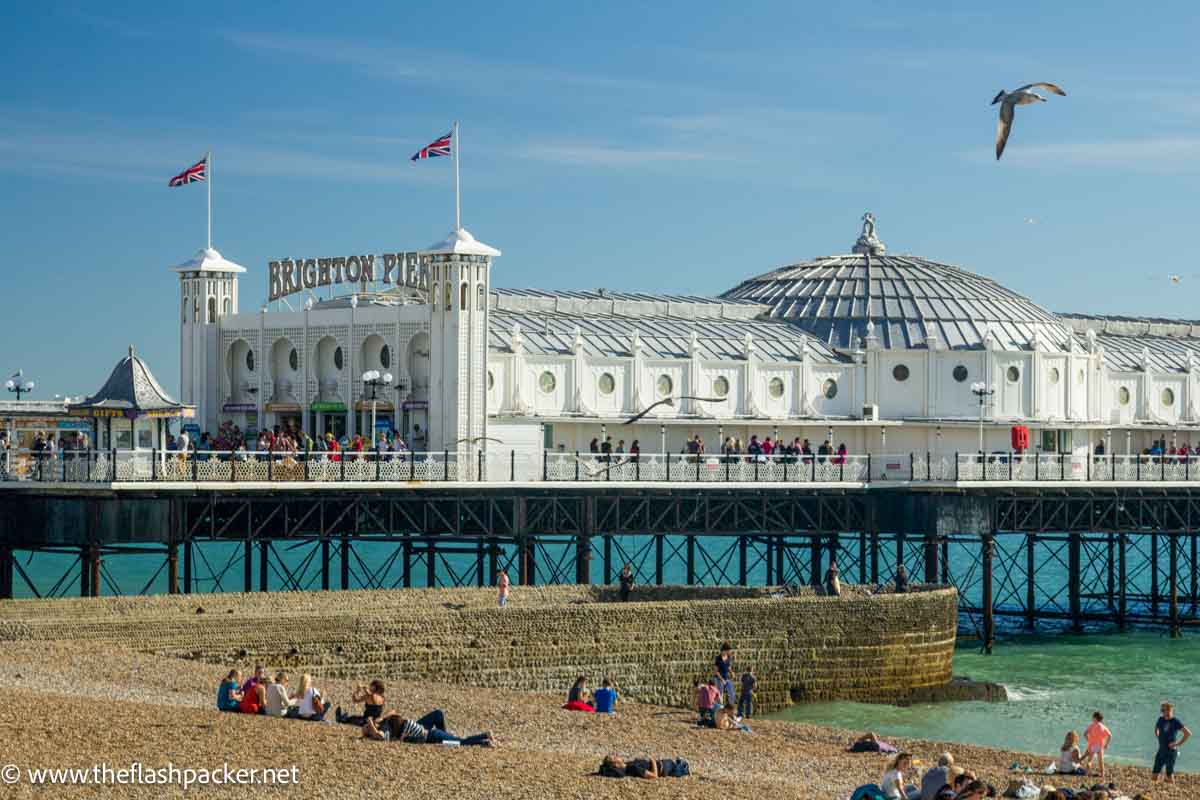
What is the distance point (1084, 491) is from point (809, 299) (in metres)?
14.4

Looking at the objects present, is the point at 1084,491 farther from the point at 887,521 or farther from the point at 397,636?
the point at 397,636

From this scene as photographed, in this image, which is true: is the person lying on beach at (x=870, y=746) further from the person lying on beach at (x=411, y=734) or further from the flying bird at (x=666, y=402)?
the flying bird at (x=666, y=402)

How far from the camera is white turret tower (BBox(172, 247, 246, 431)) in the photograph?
2606 inches

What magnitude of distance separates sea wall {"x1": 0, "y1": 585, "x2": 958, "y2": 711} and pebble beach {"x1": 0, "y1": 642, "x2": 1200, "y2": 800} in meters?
1.04

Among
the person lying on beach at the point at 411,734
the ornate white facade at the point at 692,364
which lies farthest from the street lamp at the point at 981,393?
the person lying on beach at the point at 411,734

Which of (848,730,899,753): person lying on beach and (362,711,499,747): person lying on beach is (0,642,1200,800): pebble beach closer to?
(362,711,499,747): person lying on beach

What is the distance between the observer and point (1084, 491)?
67.9 meters

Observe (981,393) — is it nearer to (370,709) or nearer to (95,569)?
(95,569)

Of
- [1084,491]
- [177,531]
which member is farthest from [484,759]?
[1084,491]

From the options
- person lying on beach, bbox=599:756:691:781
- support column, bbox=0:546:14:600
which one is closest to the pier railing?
support column, bbox=0:546:14:600

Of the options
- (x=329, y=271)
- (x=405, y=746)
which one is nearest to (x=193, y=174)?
(x=329, y=271)

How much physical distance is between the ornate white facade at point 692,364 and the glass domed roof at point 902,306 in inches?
3.3

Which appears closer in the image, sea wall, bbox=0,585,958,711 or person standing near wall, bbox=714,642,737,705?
sea wall, bbox=0,585,958,711

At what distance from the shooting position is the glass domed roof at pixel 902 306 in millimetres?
75938
